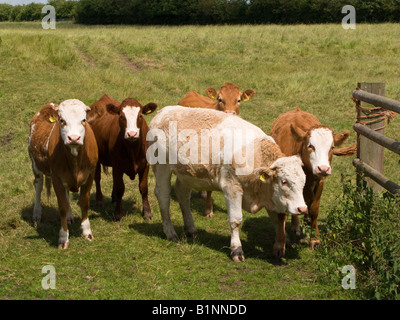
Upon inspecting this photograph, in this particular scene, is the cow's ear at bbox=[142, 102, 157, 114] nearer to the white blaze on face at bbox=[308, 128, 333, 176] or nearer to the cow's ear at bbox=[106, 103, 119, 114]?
the cow's ear at bbox=[106, 103, 119, 114]

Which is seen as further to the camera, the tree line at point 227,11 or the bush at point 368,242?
the tree line at point 227,11

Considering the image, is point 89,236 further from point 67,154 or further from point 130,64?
point 130,64

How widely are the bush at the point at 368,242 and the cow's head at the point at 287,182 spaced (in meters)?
0.57

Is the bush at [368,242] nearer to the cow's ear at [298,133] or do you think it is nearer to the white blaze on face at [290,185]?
the white blaze on face at [290,185]

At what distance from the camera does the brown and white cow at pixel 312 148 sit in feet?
19.9

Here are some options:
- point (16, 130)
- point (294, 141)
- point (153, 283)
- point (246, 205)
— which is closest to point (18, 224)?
point (153, 283)

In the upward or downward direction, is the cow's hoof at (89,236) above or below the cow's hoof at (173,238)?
above

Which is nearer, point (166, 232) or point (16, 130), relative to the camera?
point (166, 232)

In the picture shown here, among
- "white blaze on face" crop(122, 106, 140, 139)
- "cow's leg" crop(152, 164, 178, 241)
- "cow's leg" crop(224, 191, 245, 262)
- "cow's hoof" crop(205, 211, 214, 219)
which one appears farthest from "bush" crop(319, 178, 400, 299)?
"white blaze on face" crop(122, 106, 140, 139)

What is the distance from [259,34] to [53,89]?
2068 cm

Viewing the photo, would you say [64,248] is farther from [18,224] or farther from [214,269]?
[214,269]

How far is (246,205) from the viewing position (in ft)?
21.0

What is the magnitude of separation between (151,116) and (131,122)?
6.96 metres

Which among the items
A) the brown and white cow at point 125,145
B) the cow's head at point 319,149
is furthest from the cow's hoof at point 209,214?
the cow's head at point 319,149
